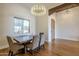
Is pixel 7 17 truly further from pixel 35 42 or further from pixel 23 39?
pixel 35 42

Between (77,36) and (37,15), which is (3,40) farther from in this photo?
(77,36)

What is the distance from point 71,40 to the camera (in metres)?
2.18

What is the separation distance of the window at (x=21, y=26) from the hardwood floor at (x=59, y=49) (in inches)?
20.2

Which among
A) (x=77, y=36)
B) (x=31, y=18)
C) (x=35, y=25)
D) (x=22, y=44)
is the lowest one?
(x=22, y=44)

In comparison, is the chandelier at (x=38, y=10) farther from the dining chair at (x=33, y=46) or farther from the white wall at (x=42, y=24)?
the dining chair at (x=33, y=46)

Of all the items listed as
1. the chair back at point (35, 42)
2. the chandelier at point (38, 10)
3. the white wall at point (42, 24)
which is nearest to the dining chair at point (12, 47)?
the chair back at point (35, 42)

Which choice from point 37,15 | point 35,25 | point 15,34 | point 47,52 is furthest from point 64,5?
point 15,34

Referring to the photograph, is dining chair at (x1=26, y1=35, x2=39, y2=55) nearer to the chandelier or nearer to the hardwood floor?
the hardwood floor

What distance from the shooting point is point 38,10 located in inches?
82.9

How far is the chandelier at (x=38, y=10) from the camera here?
2072 mm

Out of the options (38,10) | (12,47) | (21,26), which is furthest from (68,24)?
(12,47)

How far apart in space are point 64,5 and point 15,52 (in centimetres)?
155

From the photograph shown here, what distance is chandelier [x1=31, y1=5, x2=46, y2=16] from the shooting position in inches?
A: 81.6

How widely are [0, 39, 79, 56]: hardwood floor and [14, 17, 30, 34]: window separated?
1.68 ft
